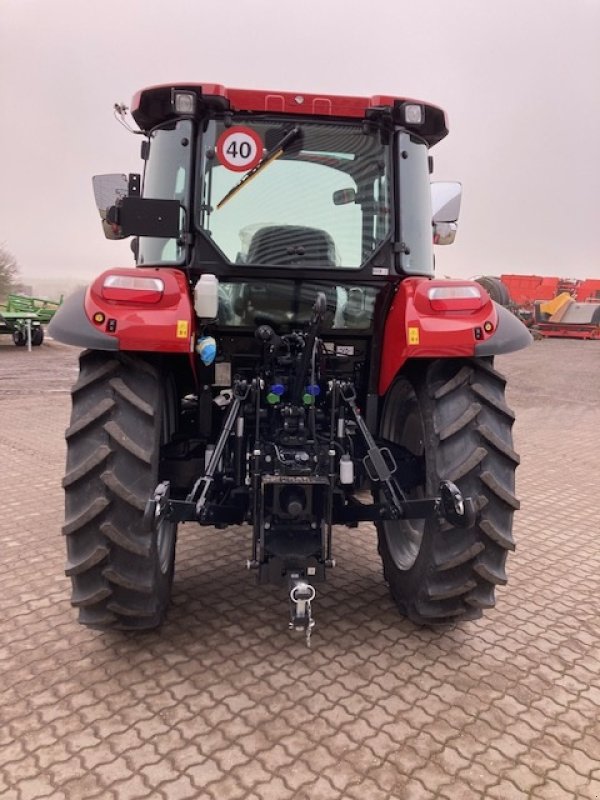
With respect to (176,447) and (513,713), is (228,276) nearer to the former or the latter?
(176,447)

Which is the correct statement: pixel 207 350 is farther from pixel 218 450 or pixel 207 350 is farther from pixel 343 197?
pixel 343 197

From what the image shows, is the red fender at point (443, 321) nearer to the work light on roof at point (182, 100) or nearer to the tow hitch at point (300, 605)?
the tow hitch at point (300, 605)

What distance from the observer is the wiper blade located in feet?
8.91

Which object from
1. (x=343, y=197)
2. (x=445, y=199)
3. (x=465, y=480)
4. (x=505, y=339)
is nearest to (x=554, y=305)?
(x=445, y=199)

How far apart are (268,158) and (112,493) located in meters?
1.56

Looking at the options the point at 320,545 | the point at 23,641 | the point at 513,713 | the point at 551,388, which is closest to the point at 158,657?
the point at 23,641

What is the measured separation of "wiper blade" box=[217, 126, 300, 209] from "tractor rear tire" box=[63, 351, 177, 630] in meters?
0.89

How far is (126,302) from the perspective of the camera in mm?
2408

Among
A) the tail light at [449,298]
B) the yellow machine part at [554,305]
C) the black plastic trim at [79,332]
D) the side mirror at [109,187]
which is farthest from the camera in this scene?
the yellow machine part at [554,305]

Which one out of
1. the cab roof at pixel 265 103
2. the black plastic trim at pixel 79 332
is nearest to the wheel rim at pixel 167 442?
the black plastic trim at pixel 79 332

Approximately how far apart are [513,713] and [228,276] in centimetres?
206

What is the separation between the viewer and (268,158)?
2.72 meters

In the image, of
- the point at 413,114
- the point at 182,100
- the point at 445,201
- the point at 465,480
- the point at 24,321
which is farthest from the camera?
the point at 24,321

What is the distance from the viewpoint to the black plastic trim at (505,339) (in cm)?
250
